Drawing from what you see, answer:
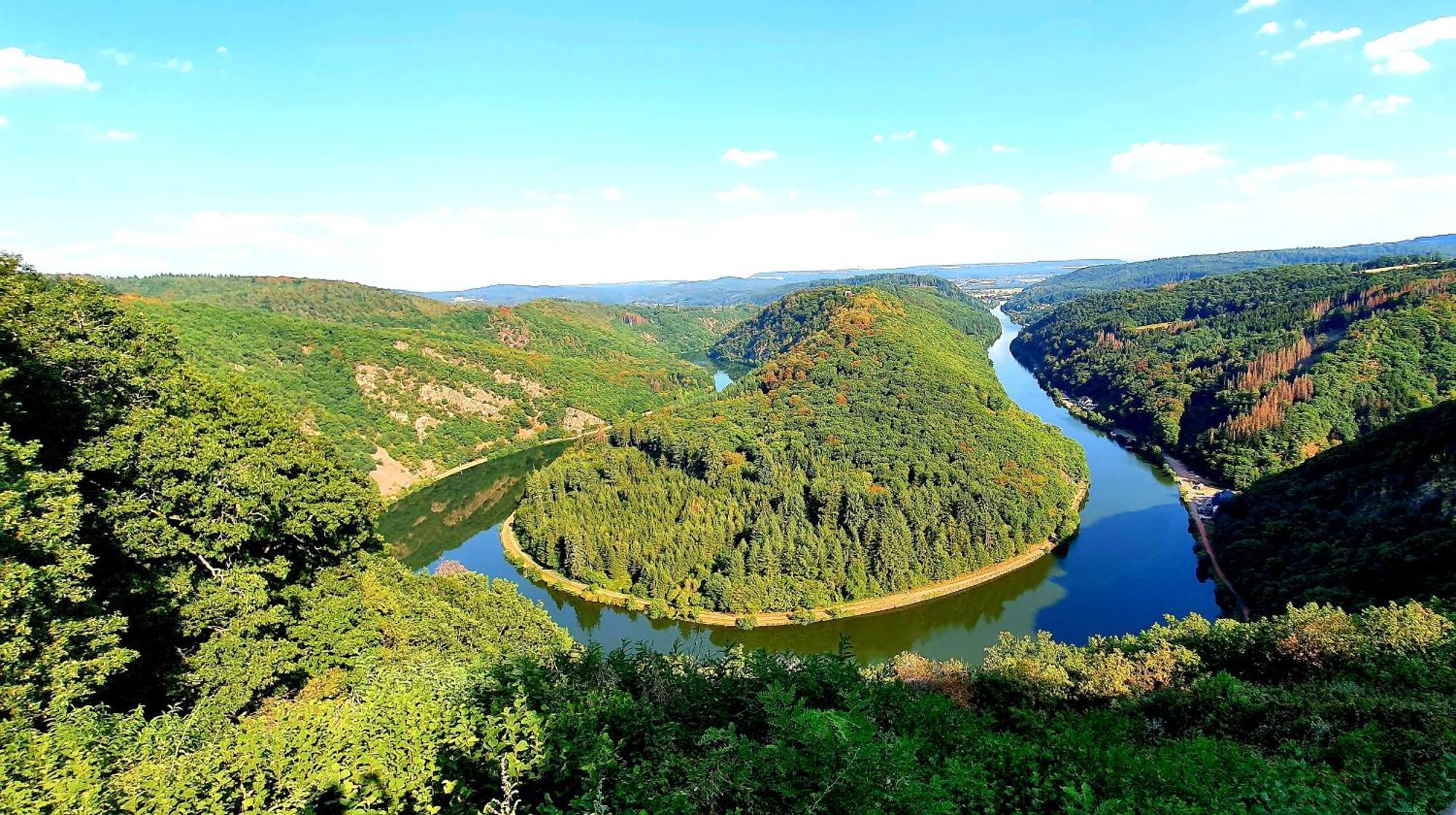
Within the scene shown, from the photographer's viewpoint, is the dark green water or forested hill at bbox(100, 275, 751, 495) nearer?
the dark green water

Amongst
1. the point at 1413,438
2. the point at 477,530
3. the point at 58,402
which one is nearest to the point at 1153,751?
the point at 58,402

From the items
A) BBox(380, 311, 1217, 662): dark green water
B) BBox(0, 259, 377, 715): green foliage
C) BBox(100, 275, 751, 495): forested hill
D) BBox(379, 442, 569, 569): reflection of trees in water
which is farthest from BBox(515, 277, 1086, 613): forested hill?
BBox(0, 259, 377, 715): green foliage

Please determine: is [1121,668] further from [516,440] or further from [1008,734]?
[516,440]

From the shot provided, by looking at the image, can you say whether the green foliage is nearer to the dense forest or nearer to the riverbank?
the dense forest

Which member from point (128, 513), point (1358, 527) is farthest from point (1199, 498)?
Result: point (128, 513)

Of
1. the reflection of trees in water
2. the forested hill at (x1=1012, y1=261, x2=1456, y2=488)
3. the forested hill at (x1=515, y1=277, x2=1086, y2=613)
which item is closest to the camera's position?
the forested hill at (x1=515, y1=277, x2=1086, y2=613)

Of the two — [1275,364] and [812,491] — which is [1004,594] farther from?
[1275,364]
